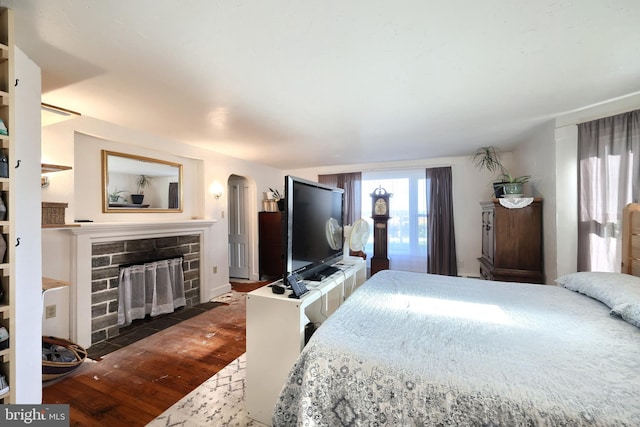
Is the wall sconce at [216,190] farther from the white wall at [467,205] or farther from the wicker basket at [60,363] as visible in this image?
the white wall at [467,205]

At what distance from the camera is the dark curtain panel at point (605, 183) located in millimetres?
1895

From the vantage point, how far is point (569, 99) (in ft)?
6.57

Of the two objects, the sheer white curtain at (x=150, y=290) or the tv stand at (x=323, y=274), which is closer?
the tv stand at (x=323, y=274)

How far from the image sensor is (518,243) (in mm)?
2721

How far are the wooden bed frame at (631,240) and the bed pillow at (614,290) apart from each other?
38 centimetres

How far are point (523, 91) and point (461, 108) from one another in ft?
1.38

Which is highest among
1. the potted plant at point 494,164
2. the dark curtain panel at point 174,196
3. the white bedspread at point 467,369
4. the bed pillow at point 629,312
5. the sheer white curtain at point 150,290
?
the potted plant at point 494,164

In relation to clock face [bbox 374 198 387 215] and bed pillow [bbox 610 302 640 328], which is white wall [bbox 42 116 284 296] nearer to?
clock face [bbox 374 198 387 215]

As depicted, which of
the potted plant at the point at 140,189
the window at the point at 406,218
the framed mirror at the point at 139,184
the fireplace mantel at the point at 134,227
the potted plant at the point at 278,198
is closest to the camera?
the fireplace mantel at the point at 134,227

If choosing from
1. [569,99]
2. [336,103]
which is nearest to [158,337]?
[336,103]

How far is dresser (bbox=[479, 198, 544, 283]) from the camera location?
8.79ft

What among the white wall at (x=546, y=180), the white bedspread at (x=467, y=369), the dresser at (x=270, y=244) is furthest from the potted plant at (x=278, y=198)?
the white wall at (x=546, y=180)

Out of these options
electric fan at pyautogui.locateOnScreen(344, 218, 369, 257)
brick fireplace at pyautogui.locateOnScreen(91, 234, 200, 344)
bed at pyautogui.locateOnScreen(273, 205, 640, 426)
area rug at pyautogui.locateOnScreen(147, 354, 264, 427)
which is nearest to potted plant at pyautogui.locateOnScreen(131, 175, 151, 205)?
brick fireplace at pyautogui.locateOnScreen(91, 234, 200, 344)

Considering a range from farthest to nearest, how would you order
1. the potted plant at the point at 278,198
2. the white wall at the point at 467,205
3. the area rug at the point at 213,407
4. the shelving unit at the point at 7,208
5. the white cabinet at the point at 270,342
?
1. the potted plant at the point at 278,198
2. the white wall at the point at 467,205
3. the area rug at the point at 213,407
4. the white cabinet at the point at 270,342
5. the shelving unit at the point at 7,208
